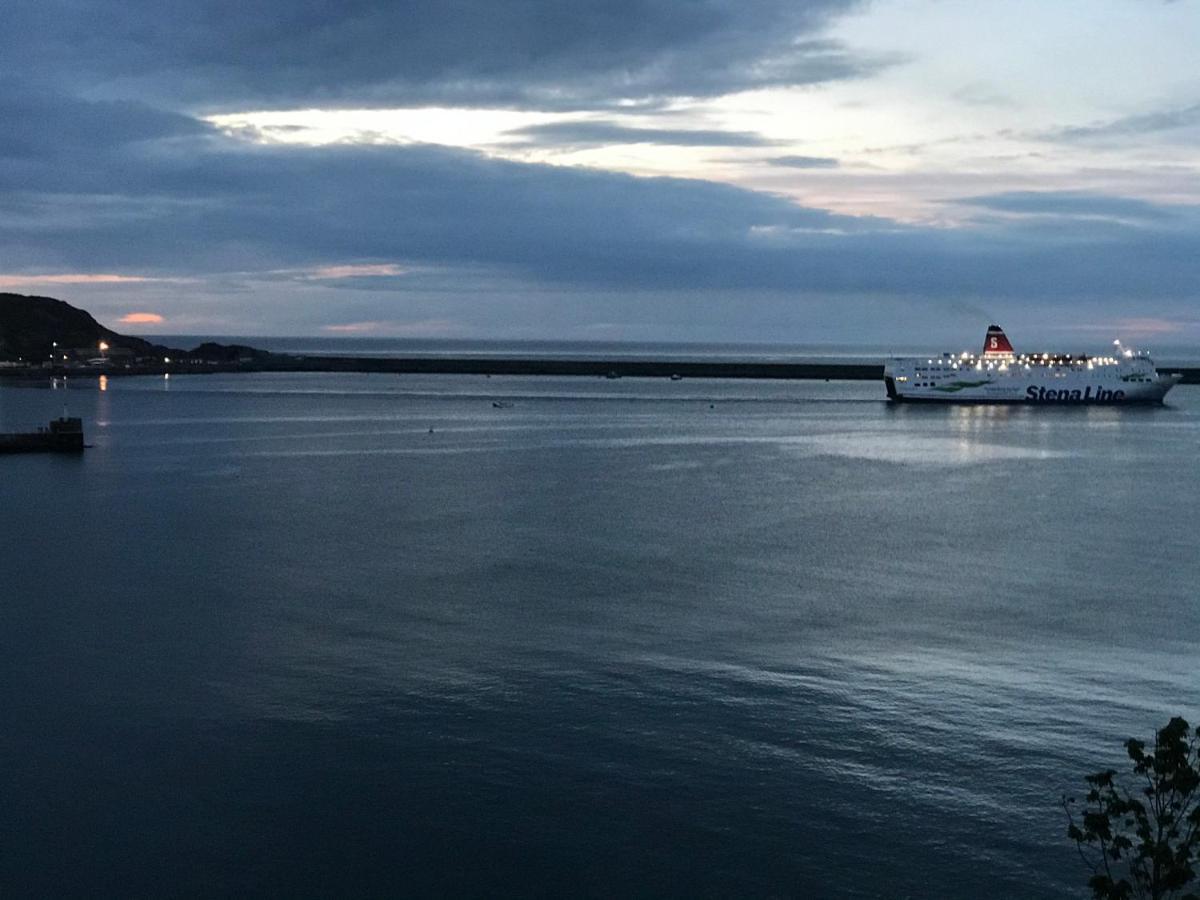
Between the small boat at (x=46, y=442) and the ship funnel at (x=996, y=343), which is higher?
the ship funnel at (x=996, y=343)

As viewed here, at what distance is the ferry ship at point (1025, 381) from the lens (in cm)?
9738

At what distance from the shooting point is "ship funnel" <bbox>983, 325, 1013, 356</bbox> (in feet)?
335

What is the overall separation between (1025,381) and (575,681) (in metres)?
83.9

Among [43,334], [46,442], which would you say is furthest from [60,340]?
[46,442]

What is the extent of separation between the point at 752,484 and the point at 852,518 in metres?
8.65

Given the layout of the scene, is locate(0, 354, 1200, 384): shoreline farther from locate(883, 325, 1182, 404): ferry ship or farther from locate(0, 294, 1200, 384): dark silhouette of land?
locate(883, 325, 1182, 404): ferry ship

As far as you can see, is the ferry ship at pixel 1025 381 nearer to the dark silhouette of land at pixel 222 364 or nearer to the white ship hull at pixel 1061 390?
the white ship hull at pixel 1061 390

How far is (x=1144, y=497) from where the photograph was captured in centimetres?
4581

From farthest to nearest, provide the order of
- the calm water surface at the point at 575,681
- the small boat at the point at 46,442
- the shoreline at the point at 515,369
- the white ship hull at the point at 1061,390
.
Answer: the shoreline at the point at 515,369, the white ship hull at the point at 1061,390, the small boat at the point at 46,442, the calm water surface at the point at 575,681

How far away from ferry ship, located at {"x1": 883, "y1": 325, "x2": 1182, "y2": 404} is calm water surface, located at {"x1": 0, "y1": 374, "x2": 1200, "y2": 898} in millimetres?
50610

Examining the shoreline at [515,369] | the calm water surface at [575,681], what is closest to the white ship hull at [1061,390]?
the shoreline at [515,369]

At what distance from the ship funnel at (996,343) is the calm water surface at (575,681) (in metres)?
55.3

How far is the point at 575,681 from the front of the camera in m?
21.1

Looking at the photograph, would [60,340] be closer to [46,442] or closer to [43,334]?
[43,334]
